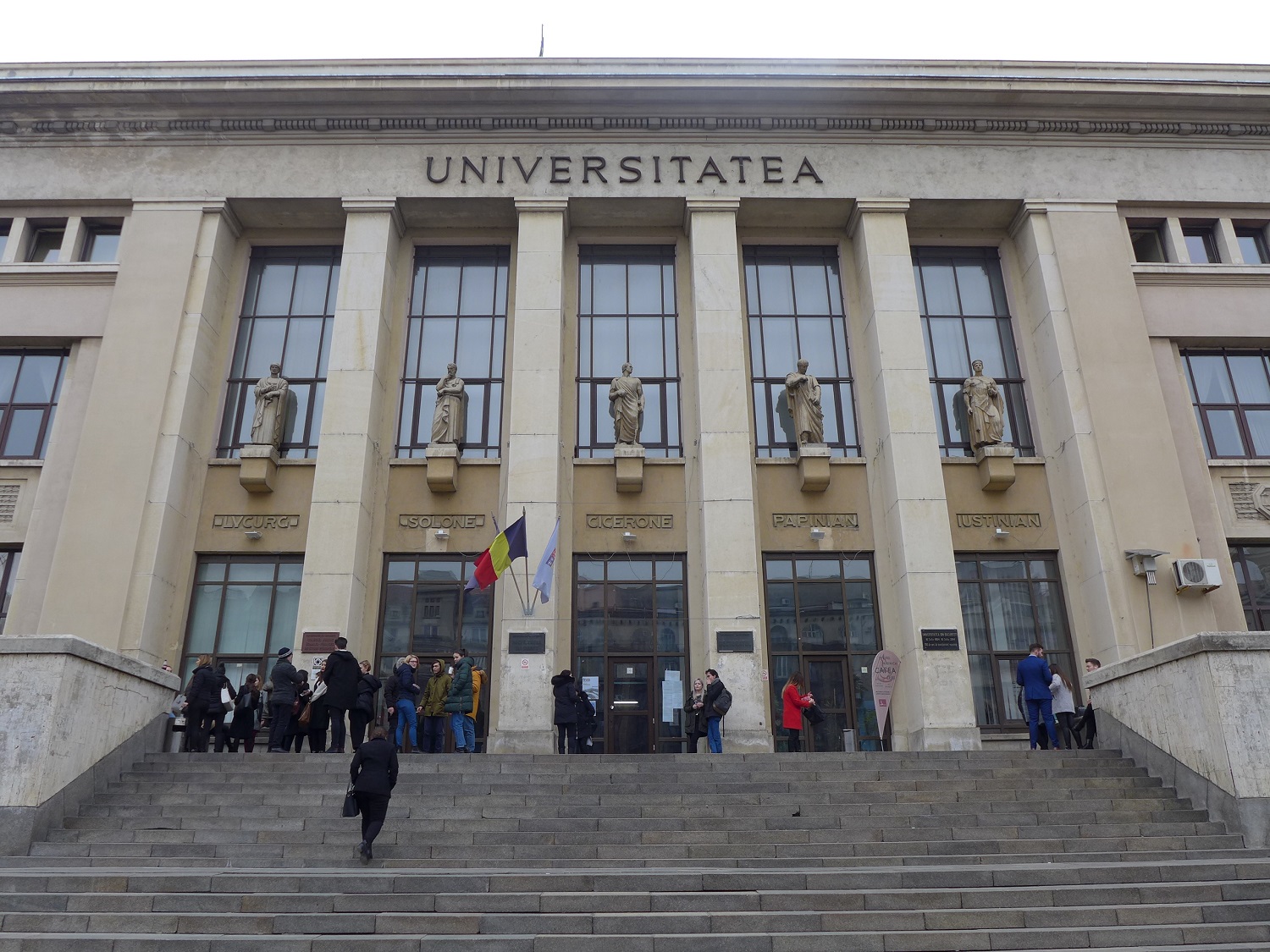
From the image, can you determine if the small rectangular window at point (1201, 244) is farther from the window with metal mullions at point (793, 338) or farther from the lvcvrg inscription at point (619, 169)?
the lvcvrg inscription at point (619, 169)

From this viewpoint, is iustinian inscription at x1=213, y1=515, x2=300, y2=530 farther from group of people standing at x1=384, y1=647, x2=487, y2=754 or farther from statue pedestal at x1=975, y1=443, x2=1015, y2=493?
statue pedestal at x1=975, y1=443, x2=1015, y2=493

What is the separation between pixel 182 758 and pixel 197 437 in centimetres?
862

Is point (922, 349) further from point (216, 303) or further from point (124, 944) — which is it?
point (124, 944)

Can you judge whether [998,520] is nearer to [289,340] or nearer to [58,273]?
[289,340]

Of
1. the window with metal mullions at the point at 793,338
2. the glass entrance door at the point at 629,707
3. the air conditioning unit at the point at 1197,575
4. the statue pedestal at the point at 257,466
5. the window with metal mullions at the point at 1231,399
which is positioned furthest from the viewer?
the window with metal mullions at the point at 793,338

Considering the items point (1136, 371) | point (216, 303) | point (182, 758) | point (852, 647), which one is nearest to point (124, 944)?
point (182, 758)

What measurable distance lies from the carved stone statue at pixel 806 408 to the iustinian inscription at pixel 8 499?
1582 centimetres

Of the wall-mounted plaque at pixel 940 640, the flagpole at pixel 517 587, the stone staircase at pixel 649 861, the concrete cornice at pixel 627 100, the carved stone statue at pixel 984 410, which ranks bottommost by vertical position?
the stone staircase at pixel 649 861

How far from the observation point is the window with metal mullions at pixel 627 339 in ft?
71.1

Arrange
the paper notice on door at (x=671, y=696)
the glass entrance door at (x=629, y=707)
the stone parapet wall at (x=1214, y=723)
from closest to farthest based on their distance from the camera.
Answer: the stone parapet wall at (x=1214, y=723), the glass entrance door at (x=629, y=707), the paper notice on door at (x=671, y=696)

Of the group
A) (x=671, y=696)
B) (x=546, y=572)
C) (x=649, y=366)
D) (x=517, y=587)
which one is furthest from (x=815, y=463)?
(x=517, y=587)

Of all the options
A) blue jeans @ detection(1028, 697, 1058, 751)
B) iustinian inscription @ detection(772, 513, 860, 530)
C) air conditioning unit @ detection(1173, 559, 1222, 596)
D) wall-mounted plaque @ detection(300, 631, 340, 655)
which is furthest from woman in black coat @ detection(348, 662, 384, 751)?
air conditioning unit @ detection(1173, 559, 1222, 596)

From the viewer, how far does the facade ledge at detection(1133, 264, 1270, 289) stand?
21875mm

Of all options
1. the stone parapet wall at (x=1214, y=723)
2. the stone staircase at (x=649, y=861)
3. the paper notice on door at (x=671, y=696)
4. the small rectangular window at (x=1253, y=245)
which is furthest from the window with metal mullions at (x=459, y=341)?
the small rectangular window at (x=1253, y=245)
